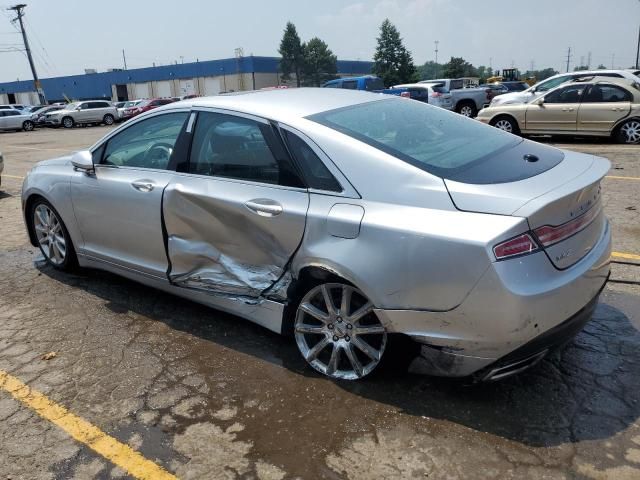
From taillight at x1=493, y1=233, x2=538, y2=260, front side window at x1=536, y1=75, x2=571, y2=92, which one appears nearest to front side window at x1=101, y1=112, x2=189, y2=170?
taillight at x1=493, y1=233, x2=538, y2=260

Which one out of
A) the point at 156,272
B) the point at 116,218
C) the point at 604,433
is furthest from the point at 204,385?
the point at 604,433

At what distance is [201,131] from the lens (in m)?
3.74

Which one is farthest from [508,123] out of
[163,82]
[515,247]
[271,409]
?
[163,82]

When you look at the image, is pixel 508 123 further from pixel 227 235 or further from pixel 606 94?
pixel 227 235

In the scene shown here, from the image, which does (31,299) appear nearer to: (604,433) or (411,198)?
(411,198)

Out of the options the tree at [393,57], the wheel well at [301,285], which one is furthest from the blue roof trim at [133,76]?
the wheel well at [301,285]

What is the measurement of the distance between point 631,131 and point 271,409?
1185 centimetres

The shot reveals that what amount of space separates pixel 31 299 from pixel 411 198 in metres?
3.59

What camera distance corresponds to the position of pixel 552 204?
2.58m

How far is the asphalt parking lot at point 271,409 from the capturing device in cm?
256

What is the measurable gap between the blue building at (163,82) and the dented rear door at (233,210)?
6444 centimetres

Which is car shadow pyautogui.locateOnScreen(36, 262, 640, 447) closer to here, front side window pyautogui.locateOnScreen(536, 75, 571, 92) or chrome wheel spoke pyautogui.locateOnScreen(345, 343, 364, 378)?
chrome wheel spoke pyautogui.locateOnScreen(345, 343, 364, 378)

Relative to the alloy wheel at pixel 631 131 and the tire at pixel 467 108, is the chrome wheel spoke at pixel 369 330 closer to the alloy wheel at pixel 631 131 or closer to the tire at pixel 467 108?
the alloy wheel at pixel 631 131

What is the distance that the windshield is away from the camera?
2979 millimetres
